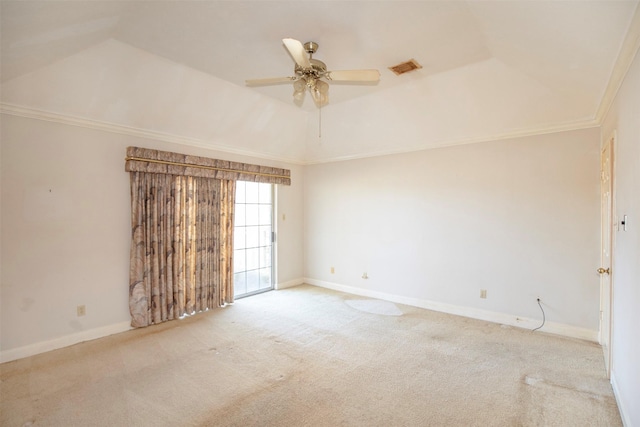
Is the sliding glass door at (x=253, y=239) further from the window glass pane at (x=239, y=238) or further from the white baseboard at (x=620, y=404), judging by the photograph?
the white baseboard at (x=620, y=404)

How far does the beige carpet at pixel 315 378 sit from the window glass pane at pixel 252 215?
6.25 ft

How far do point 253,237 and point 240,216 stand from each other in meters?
0.48

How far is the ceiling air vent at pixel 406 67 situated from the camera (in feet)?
10.6

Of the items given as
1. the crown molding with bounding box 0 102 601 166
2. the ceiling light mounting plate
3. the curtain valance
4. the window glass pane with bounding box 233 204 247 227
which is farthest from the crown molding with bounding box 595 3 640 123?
the window glass pane with bounding box 233 204 247 227

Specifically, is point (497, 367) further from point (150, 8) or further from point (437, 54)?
point (150, 8)

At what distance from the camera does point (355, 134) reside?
4934mm

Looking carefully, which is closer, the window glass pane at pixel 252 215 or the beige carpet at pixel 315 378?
the beige carpet at pixel 315 378

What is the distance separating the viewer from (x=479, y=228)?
4156mm

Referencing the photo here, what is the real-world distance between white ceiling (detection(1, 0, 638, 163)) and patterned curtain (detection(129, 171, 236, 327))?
754 millimetres

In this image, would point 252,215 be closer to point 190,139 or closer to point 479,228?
point 190,139

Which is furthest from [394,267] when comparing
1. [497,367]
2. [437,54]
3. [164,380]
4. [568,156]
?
[164,380]

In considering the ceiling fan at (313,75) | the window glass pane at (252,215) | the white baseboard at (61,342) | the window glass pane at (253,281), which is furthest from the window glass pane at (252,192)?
the ceiling fan at (313,75)

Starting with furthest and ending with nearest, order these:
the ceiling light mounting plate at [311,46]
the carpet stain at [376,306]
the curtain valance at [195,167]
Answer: the carpet stain at [376,306], the curtain valance at [195,167], the ceiling light mounting plate at [311,46]

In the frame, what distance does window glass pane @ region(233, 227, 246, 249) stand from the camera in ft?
16.8
